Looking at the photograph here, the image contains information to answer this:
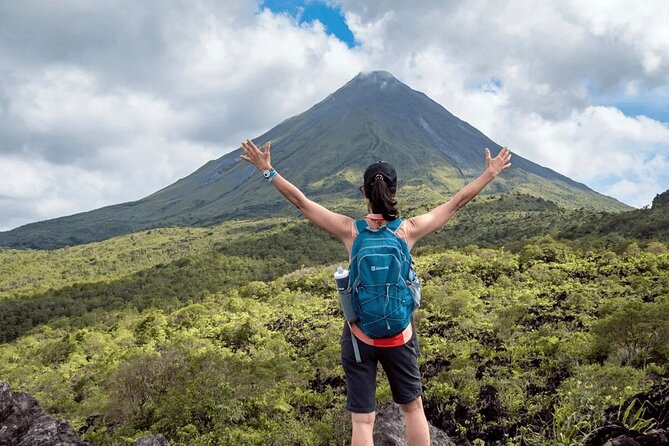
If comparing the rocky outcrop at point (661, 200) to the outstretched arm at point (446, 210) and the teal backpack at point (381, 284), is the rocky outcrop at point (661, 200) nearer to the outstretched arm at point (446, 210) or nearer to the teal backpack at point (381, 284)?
the outstretched arm at point (446, 210)

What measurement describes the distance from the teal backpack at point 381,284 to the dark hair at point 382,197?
0.12 m

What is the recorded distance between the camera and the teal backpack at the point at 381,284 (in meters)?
3.07

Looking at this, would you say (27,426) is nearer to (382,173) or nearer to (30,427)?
(30,427)

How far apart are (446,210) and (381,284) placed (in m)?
0.79

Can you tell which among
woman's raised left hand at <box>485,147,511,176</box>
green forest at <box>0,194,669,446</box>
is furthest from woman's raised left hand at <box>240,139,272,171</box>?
green forest at <box>0,194,669,446</box>

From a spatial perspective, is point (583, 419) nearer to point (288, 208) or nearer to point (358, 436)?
point (358, 436)

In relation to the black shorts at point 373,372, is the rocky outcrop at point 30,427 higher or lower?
lower

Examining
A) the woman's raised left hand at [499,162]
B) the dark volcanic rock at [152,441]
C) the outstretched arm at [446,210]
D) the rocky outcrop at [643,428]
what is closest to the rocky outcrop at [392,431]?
the rocky outcrop at [643,428]

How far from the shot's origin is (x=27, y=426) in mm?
5941

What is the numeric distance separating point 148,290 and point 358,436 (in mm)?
54556

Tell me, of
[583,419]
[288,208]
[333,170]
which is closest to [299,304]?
[583,419]

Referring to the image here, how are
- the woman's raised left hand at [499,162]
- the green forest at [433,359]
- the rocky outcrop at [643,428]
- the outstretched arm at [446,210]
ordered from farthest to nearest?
the green forest at [433,359] < the woman's raised left hand at [499,162] < the rocky outcrop at [643,428] < the outstretched arm at [446,210]

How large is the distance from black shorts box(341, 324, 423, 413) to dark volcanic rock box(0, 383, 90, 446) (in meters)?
3.57

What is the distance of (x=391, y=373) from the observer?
324 centimetres
